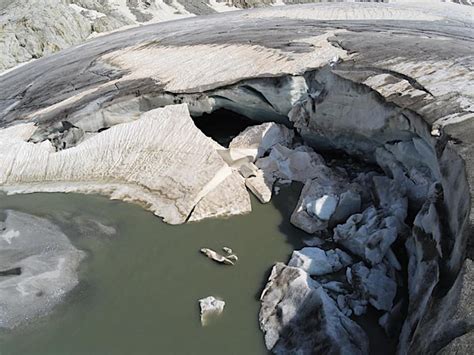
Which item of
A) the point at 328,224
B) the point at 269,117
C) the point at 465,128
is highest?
the point at 465,128

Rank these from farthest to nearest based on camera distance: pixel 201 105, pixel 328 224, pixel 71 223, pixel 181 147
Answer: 1. pixel 201 105
2. pixel 181 147
3. pixel 71 223
4. pixel 328 224

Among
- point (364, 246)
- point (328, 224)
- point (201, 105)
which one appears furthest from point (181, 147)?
point (364, 246)

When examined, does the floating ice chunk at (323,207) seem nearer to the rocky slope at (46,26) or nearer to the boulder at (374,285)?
→ the boulder at (374,285)

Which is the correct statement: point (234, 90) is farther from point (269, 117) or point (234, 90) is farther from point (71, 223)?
point (71, 223)

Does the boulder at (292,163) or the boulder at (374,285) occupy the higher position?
the boulder at (292,163)

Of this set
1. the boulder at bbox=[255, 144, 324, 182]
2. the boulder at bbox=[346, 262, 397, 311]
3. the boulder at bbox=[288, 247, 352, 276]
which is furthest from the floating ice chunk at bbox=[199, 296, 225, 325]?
the boulder at bbox=[255, 144, 324, 182]

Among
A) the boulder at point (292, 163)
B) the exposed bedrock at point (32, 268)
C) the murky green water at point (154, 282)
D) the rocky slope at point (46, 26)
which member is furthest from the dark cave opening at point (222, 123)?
the rocky slope at point (46, 26)
